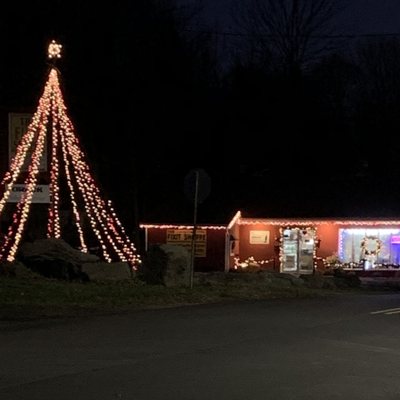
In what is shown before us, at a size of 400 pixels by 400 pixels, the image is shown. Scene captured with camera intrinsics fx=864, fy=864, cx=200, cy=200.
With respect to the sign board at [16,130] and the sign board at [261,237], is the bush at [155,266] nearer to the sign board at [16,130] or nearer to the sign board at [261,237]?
the sign board at [16,130]

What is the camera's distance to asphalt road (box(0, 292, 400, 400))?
9133 mm

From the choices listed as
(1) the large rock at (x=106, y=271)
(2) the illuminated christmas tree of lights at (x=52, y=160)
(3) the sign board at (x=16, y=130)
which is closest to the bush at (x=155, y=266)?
(1) the large rock at (x=106, y=271)

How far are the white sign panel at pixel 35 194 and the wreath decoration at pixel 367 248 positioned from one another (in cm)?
1560

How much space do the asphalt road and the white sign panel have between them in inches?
361

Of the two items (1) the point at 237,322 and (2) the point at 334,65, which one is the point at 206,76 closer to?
(2) the point at 334,65

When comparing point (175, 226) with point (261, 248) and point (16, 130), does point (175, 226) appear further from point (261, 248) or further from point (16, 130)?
point (16, 130)

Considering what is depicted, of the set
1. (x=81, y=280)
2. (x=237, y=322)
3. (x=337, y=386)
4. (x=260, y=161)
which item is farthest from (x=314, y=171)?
(x=337, y=386)

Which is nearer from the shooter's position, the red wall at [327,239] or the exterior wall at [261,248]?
the red wall at [327,239]

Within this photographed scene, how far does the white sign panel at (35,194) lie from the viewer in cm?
2389

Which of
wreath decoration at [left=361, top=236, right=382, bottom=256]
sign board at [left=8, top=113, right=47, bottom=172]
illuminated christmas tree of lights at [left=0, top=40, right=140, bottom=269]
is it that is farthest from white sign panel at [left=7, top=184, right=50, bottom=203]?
wreath decoration at [left=361, top=236, right=382, bottom=256]

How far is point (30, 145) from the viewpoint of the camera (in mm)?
23906

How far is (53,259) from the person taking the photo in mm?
20797

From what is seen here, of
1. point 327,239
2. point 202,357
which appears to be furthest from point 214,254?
point 202,357

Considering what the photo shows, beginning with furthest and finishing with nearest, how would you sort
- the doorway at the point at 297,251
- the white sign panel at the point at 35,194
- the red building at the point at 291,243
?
the doorway at the point at 297,251, the red building at the point at 291,243, the white sign panel at the point at 35,194
